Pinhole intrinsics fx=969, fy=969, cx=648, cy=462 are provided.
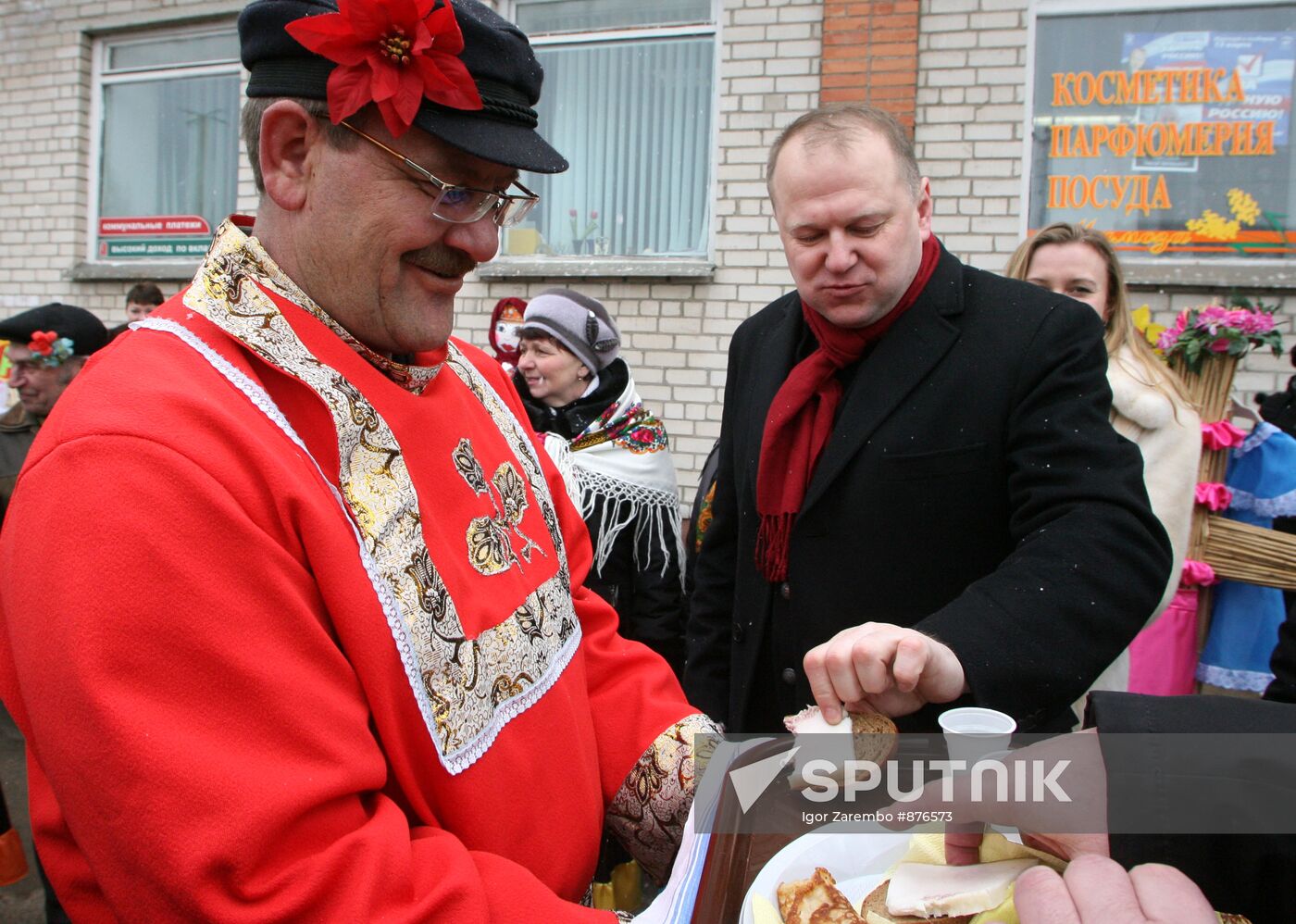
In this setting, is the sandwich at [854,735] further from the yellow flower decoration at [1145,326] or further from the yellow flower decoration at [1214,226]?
the yellow flower decoration at [1214,226]

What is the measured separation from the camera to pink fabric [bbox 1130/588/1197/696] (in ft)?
11.2

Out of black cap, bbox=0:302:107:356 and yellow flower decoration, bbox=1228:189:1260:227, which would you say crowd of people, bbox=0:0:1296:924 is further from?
yellow flower decoration, bbox=1228:189:1260:227

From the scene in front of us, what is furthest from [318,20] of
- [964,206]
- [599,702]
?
[964,206]

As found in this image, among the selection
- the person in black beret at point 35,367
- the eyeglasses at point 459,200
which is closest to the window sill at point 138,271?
the person in black beret at point 35,367

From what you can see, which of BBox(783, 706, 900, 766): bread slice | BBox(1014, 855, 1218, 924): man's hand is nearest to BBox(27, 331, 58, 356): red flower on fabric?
BBox(783, 706, 900, 766): bread slice

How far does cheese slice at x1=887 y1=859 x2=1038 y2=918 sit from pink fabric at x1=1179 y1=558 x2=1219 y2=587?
9.15 ft

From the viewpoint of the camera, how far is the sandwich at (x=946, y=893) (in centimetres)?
94

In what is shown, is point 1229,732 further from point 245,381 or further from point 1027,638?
point 245,381

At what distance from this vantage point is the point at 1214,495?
3383 millimetres

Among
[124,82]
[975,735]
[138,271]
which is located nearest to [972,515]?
[975,735]

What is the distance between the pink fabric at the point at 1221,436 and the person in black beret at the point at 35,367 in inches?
178

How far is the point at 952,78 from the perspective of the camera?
519 cm

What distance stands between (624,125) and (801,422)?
4.51 metres

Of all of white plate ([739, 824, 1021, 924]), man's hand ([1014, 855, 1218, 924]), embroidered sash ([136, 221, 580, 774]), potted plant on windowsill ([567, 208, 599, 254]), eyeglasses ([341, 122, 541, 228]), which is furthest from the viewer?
potted plant on windowsill ([567, 208, 599, 254])
